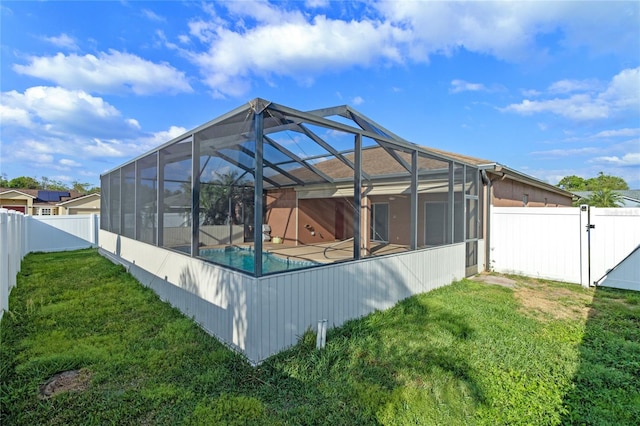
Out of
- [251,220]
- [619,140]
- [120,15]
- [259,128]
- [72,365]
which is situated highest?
[619,140]

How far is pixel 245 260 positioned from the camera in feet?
12.5

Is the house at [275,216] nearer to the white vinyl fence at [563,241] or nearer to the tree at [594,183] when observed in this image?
the white vinyl fence at [563,241]

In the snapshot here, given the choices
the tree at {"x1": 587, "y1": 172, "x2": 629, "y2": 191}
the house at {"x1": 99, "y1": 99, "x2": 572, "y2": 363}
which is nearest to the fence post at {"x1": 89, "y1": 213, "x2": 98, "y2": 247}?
the house at {"x1": 99, "y1": 99, "x2": 572, "y2": 363}

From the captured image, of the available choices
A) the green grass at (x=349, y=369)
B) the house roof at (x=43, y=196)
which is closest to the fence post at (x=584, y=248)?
the green grass at (x=349, y=369)

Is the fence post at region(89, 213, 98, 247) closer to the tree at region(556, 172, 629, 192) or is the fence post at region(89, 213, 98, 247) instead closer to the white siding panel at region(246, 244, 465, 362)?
the white siding panel at region(246, 244, 465, 362)

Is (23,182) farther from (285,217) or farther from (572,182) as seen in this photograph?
(572,182)

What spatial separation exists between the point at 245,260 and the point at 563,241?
8.34 metres

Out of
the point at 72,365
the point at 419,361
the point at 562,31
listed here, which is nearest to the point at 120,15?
the point at 72,365

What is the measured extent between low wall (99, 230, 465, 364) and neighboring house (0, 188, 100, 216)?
22.9 meters

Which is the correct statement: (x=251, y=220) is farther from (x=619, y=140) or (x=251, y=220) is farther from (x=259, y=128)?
(x=619, y=140)

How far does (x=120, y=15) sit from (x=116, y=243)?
6.34 meters

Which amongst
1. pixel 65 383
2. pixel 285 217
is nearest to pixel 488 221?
pixel 285 217

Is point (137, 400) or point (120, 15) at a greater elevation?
point (120, 15)

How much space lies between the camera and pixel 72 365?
352cm
